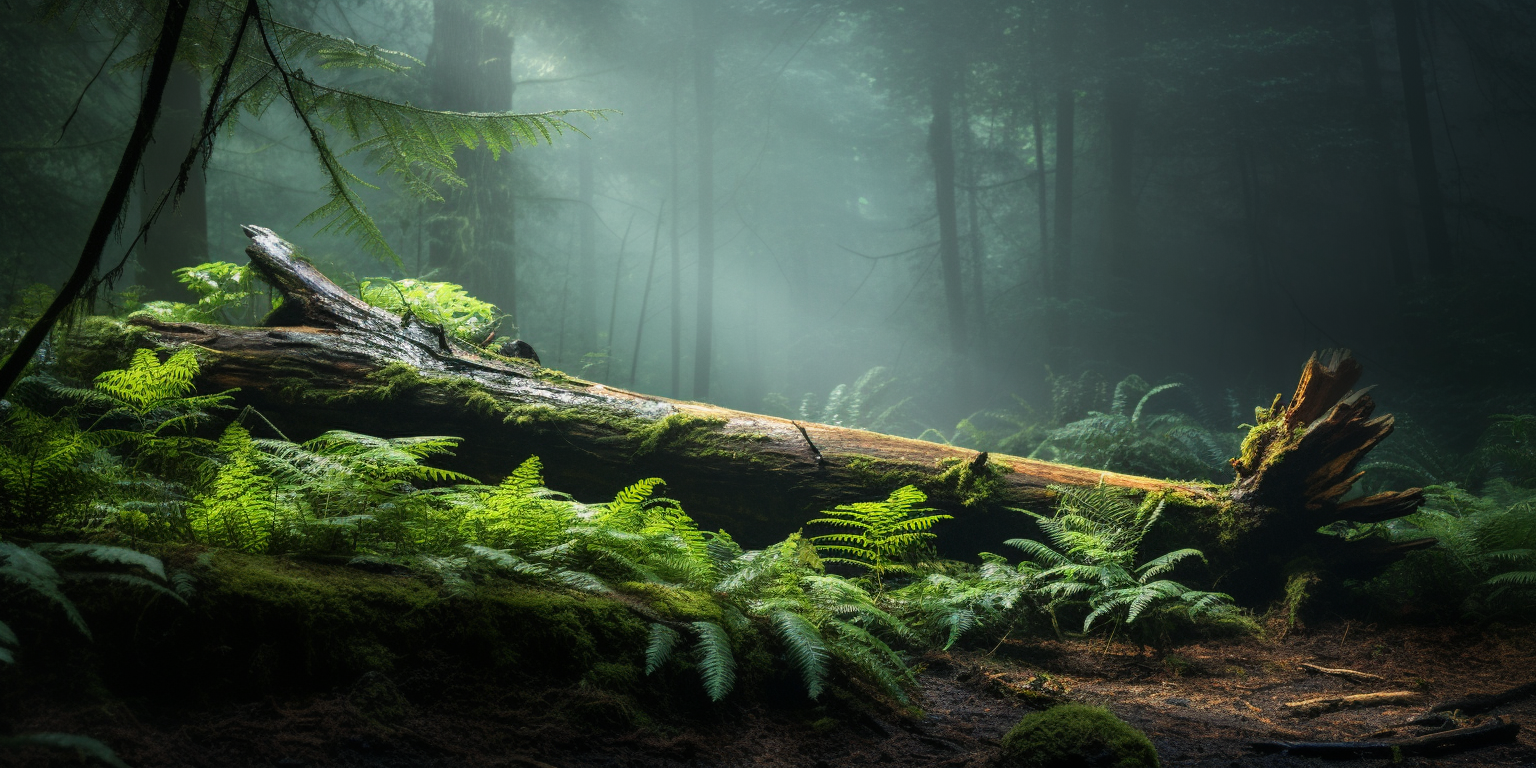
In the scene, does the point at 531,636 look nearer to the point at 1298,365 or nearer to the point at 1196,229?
the point at 1298,365

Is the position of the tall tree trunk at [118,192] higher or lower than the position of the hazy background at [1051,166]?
lower

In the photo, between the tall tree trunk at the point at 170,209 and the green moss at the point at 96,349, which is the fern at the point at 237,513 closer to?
the green moss at the point at 96,349

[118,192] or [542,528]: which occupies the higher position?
[118,192]

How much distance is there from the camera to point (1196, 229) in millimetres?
23203

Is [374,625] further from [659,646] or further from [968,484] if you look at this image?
[968,484]

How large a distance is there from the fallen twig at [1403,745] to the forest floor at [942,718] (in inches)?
1.7

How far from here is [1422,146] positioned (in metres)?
16.2

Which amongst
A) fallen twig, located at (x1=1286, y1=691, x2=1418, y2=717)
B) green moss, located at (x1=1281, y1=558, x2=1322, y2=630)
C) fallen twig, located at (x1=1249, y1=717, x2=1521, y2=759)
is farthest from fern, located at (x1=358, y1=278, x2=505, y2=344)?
green moss, located at (x1=1281, y1=558, x2=1322, y2=630)

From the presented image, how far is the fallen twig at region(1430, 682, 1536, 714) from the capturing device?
313 cm

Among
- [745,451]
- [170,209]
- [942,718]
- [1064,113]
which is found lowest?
[942,718]

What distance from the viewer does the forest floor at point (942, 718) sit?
1703 millimetres

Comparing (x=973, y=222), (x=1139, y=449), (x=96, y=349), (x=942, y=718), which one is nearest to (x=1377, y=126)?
(x=973, y=222)

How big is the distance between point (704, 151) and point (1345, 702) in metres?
21.7

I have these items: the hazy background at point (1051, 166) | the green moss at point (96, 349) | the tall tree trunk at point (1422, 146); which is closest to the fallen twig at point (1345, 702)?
the green moss at point (96, 349)
